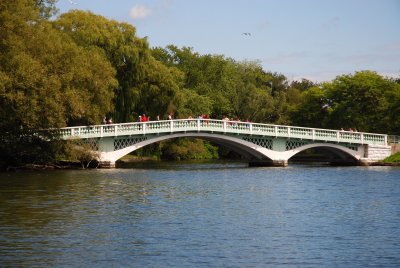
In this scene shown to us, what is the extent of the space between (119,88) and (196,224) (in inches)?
1348

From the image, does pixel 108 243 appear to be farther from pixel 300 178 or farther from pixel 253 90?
pixel 253 90

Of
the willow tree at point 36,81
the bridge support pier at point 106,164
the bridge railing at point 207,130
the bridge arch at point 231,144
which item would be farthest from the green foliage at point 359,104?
the willow tree at point 36,81

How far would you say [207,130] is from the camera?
50.4 metres

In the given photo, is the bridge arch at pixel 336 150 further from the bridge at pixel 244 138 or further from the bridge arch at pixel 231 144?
the bridge arch at pixel 231 144

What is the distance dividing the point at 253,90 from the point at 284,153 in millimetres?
28573

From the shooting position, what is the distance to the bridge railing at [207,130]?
46094 mm

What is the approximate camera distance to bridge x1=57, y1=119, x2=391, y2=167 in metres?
47.2

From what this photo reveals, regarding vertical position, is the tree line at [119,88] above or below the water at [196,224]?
above

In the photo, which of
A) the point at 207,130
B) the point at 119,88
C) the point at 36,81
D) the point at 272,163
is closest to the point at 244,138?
the point at 272,163

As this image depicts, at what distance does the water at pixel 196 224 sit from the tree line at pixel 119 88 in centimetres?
578

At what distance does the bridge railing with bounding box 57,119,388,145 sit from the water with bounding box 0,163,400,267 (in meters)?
11.3

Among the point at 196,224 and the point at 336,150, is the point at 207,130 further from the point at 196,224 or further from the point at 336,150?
the point at 196,224

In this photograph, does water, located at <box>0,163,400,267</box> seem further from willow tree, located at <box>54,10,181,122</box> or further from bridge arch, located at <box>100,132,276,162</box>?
willow tree, located at <box>54,10,181,122</box>

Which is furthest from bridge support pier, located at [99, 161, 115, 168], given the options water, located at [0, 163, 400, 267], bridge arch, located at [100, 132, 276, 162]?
water, located at [0, 163, 400, 267]
